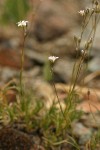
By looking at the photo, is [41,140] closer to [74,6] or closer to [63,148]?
[63,148]

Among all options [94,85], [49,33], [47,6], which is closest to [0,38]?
[49,33]

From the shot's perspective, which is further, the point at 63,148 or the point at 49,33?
the point at 49,33

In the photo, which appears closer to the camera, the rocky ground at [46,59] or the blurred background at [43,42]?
the rocky ground at [46,59]

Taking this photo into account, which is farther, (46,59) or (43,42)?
(43,42)

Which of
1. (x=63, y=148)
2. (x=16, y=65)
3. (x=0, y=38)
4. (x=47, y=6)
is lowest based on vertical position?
(x=63, y=148)

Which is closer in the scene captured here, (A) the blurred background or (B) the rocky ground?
(B) the rocky ground
